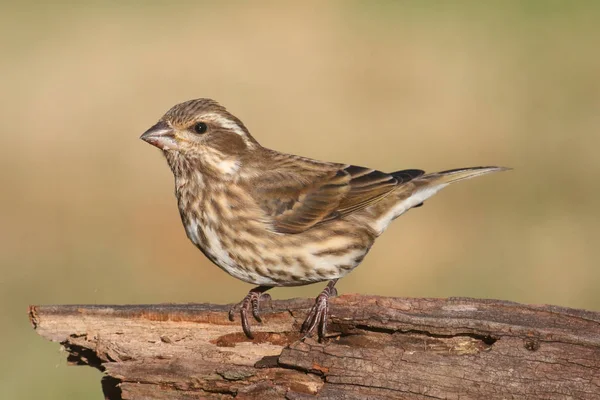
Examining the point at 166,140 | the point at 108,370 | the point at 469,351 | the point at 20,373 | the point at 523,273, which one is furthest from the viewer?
the point at 523,273

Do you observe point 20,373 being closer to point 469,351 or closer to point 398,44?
point 469,351

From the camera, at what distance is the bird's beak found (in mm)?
8094

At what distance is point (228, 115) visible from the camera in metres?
8.41

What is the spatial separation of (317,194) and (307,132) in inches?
301

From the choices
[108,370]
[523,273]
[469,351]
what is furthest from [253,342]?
[523,273]

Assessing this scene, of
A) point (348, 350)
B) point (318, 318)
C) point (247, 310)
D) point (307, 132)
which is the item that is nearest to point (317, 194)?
point (247, 310)

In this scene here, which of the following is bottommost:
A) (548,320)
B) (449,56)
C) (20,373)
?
(20,373)

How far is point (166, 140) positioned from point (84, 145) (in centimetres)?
855

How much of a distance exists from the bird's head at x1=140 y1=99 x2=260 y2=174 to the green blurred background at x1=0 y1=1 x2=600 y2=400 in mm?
3554

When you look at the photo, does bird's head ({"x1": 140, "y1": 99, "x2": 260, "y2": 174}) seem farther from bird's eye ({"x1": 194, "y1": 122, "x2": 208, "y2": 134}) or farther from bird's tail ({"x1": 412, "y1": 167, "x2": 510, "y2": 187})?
bird's tail ({"x1": 412, "y1": 167, "x2": 510, "y2": 187})

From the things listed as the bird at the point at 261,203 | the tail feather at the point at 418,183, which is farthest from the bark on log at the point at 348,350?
the tail feather at the point at 418,183

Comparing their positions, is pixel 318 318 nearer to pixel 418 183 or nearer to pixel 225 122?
pixel 225 122

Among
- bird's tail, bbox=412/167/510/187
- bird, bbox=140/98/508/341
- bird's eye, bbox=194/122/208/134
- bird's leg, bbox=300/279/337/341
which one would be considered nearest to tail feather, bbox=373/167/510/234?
bird's tail, bbox=412/167/510/187

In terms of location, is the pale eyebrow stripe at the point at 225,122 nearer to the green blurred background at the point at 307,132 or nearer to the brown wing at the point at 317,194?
the brown wing at the point at 317,194
